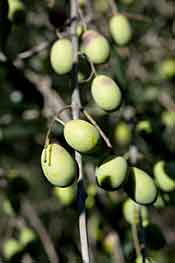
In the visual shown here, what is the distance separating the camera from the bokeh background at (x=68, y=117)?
50.9 inches

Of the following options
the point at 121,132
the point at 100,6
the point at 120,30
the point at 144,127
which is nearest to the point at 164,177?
the point at 144,127

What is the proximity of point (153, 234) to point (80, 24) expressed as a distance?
16.4 inches

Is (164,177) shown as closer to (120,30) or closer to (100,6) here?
(120,30)

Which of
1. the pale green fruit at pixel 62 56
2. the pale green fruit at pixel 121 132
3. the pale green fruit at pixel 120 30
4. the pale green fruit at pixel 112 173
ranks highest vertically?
the pale green fruit at pixel 120 30

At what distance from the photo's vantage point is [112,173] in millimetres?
866

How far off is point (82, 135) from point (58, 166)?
5 cm

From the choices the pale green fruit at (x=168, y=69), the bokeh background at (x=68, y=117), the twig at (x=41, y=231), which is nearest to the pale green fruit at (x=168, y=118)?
the bokeh background at (x=68, y=117)

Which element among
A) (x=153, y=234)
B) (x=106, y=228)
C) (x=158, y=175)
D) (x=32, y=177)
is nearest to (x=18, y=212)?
(x=106, y=228)

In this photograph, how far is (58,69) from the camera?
1.08 meters

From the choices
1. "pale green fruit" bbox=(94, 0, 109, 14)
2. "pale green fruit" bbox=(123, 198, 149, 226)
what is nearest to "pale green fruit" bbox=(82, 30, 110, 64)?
"pale green fruit" bbox=(123, 198, 149, 226)

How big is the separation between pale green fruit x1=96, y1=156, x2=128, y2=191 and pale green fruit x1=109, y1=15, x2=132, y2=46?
403 mm

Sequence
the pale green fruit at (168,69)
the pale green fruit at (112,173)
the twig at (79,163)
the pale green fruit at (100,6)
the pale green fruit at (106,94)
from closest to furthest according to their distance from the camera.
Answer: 1. the twig at (79,163)
2. the pale green fruit at (112,173)
3. the pale green fruit at (106,94)
4. the pale green fruit at (168,69)
5. the pale green fruit at (100,6)

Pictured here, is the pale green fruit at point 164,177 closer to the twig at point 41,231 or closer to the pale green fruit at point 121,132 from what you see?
the twig at point 41,231

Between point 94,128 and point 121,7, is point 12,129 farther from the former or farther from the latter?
point 94,128
